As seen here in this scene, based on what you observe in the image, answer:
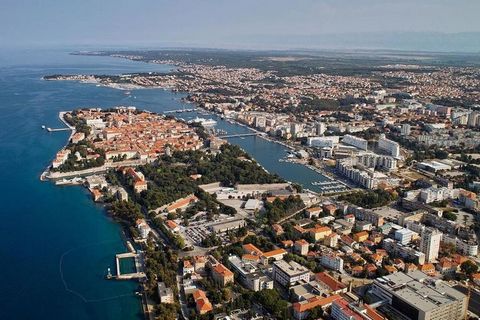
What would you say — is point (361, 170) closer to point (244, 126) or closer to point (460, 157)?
point (460, 157)

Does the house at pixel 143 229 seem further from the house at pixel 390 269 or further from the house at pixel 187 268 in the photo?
the house at pixel 390 269

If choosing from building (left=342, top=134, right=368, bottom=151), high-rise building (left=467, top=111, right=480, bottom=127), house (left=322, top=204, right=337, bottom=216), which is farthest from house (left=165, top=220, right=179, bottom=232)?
high-rise building (left=467, top=111, right=480, bottom=127)

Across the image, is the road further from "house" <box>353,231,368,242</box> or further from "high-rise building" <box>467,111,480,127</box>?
"high-rise building" <box>467,111,480,127</box>

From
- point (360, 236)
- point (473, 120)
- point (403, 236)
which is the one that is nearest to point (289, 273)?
point (360, 236)

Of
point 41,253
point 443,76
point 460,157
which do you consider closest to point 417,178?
point 460,157

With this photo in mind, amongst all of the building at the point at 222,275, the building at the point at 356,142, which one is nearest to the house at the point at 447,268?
the building at the point at 222,275

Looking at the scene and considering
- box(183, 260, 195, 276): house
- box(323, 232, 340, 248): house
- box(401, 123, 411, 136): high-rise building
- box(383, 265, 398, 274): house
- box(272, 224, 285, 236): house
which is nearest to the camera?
box(183, 260, 195, 276): house

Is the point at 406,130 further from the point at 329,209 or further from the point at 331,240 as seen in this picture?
the point at 331,240
